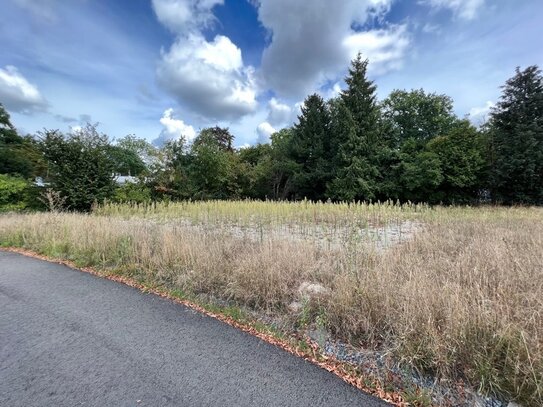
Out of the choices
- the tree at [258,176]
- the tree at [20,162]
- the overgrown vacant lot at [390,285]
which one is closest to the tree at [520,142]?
the overgrown vacant lot at [390,285]

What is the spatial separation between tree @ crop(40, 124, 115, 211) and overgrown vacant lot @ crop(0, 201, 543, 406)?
6056 mm

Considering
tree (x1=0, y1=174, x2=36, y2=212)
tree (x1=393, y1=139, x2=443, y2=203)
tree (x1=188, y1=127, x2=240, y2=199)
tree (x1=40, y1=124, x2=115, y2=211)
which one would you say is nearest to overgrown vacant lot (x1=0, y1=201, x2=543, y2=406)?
tree (x1=40, y1=124, x2=115, y2=211)

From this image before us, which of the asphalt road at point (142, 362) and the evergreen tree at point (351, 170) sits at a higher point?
the evergreen tree at point (351, 170)

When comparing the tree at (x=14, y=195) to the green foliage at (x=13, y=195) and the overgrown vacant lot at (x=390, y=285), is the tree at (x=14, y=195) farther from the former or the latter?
the overgrown vacant lot at (x=390, y=285)

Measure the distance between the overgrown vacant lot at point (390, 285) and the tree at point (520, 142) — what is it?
15057 millimetres

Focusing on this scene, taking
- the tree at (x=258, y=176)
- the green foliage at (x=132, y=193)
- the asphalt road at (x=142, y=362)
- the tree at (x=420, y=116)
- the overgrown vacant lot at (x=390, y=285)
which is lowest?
the asphalt road at (x=142, y=362)

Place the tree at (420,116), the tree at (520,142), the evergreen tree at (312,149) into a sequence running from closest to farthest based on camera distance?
the tree at (520,142) → the evergreen tree at (312,149) → the tree at (420,116)

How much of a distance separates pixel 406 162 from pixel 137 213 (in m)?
18.5

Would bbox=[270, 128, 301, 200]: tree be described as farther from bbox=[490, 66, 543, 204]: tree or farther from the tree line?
bbox=[490, 66, 543, 204]: tree

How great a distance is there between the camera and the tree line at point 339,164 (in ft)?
42.5

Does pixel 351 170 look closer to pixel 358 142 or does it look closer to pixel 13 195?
pixel 358 142

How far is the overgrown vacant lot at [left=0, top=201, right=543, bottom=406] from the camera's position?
1.94m

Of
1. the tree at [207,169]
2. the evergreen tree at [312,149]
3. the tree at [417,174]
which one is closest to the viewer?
the tree at [207,169]

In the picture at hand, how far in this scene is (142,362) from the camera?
2180 mm
